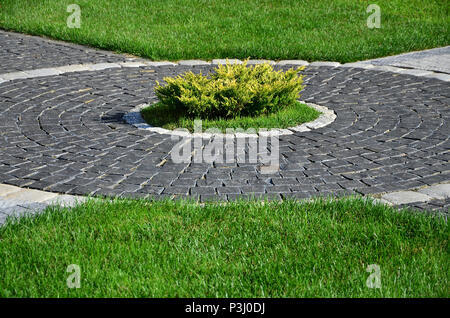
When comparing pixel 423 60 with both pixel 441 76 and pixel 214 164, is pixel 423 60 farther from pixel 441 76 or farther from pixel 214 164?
pixel 214 164

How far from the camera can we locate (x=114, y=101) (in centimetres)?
870

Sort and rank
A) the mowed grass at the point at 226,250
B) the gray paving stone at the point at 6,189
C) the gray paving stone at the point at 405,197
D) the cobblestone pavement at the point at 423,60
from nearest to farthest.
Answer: the mowed grass at the point at 226,250, the gray paving stone at the point at 405,197, the gray paving stone at the point at 6,189, the cobblestone pavement at the point at 423,60

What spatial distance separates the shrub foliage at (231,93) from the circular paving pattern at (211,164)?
1.99 ft

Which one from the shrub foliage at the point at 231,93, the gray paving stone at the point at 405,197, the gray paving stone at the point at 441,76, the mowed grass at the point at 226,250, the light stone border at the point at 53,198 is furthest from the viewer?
the gray paving stone at the point at 441,76

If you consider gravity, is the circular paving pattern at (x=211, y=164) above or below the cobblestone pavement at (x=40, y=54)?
below

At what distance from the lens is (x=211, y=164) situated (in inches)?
247

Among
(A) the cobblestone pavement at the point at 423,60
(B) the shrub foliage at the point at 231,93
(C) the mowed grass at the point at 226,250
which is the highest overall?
(A) the cobblestone pavement at the point at 423,60

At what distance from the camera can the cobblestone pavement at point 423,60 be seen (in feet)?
34.9

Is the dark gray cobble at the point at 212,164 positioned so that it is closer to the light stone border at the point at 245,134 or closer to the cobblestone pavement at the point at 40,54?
the light stone border at the point at 245,134

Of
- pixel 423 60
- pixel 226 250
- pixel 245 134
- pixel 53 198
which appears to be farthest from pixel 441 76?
pixel 53 198

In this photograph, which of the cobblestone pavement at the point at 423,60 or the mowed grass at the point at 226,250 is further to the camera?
the cobblestone pavement at the point at 423,60

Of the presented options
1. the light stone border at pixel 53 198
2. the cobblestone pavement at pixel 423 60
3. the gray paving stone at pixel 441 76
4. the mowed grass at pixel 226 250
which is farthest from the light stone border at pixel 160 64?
the mowed grass at pixel 226 250

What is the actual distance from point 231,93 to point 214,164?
1.44 meters

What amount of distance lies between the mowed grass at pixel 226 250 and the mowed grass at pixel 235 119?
93.2 inches
